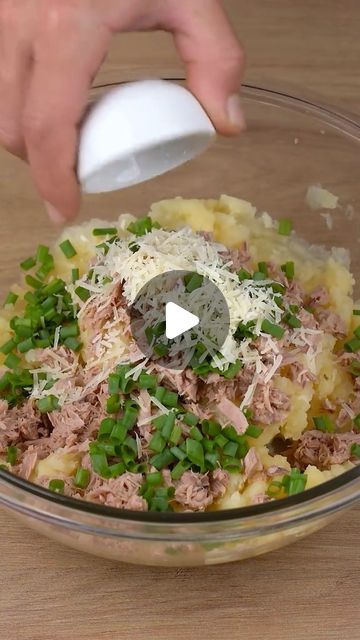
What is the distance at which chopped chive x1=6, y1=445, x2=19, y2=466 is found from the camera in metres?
1.46

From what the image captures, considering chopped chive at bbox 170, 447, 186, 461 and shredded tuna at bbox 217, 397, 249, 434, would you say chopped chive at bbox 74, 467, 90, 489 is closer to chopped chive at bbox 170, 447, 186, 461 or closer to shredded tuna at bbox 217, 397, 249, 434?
chopped chive at bbox 170, 447, 186, 461

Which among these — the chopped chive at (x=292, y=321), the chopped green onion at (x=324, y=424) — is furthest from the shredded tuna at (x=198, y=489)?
the chopped chive at (x=292, y=321)

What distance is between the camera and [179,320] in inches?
59.4

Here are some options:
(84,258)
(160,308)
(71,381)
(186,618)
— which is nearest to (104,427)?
(71,381)

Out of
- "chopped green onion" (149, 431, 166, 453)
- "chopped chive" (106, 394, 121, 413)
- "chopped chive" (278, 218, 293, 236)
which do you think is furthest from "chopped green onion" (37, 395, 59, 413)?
"chopped chive" (278, 218, 293, 236)

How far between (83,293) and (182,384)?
1.00 feet

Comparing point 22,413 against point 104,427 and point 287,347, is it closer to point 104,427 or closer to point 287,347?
point 104,427

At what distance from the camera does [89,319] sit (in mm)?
1568

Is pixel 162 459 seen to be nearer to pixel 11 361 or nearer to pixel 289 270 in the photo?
pixel 11 361

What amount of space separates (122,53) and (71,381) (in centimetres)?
131

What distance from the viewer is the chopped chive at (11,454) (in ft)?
4.79

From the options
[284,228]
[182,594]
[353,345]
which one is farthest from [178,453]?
[284,228]

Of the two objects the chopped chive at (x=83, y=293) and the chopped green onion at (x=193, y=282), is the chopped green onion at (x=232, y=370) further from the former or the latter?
the chopped chive at (x=83, y=293)

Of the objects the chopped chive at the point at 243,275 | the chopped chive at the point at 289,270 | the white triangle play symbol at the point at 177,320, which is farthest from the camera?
the chopped chive at the point at 289,270
